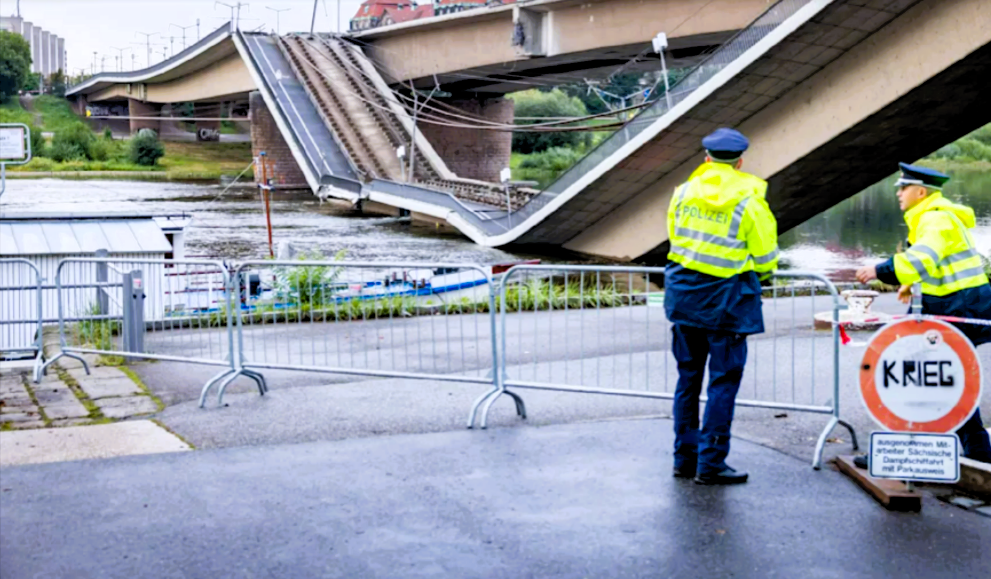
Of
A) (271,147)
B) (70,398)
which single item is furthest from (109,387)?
(271,147)

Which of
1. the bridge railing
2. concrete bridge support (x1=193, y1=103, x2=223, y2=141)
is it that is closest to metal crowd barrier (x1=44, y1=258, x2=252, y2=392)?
the bridge railing

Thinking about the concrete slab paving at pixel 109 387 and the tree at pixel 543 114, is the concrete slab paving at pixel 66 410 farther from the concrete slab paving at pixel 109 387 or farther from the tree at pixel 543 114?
the tree at pixel 543 114

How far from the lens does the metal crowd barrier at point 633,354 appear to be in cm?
876

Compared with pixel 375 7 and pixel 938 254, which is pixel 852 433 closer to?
pixel 938 254

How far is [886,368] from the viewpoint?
6.64 metres

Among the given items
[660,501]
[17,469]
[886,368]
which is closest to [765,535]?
[660,501]

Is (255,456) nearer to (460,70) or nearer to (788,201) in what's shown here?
(788,201)

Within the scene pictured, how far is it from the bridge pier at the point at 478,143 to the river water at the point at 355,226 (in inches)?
267

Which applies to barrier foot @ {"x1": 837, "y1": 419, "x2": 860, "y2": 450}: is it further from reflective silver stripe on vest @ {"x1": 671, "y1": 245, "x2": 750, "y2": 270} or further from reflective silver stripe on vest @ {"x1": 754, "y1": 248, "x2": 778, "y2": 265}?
reflective silver stripe on vest @ {"x1": 671, "y1": 245, "x2": 750, "y2": 270}

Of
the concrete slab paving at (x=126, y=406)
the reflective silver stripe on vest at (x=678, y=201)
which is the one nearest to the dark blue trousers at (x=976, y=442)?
the reflective silver stripe on vest at (x=678, y=201)

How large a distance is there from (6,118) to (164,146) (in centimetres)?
1743

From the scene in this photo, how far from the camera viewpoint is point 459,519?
6477 millimetres

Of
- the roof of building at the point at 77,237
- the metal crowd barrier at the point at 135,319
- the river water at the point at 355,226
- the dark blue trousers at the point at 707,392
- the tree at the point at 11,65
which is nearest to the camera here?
the dark blue trousers at the point at 707,392

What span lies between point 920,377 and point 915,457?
1.35ft
